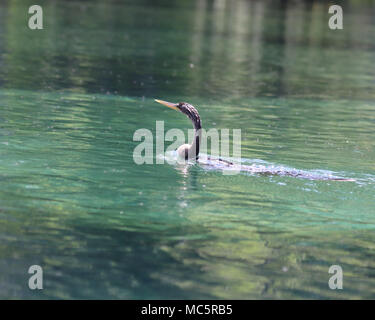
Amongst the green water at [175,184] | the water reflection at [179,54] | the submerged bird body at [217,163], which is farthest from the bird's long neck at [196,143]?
the water reflection at [179,54]

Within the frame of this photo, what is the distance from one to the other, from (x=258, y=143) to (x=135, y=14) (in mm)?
37406

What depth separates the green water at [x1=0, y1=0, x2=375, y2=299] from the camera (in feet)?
30.5

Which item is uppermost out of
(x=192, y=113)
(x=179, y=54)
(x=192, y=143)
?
(x=179, y=54)

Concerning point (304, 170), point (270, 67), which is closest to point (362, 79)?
point (270, 67)

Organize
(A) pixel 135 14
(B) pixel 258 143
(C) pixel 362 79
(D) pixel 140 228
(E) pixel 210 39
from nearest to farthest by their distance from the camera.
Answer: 1. (D) pixel 140 228
2. (B) pixel 258 143
3. (C) pixel 362 79
4. (E) pixel 210 39
5. (A) pixel 135 14

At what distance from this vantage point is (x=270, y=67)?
31250mm

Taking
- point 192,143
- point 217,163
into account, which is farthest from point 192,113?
point 217,163

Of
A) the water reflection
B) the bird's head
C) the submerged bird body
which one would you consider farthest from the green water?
the bird's head

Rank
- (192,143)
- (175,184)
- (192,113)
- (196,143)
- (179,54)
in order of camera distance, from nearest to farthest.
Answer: (175,184) → (196,143) → (192,143) → (192,113) → (179,54)

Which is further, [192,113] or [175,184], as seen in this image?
[192,113]

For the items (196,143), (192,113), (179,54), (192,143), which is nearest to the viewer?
(196,143)

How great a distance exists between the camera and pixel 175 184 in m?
13.0

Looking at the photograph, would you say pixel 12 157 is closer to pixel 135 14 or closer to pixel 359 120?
pixel 359 120

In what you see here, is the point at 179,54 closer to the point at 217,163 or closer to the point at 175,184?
the point at 217,163
